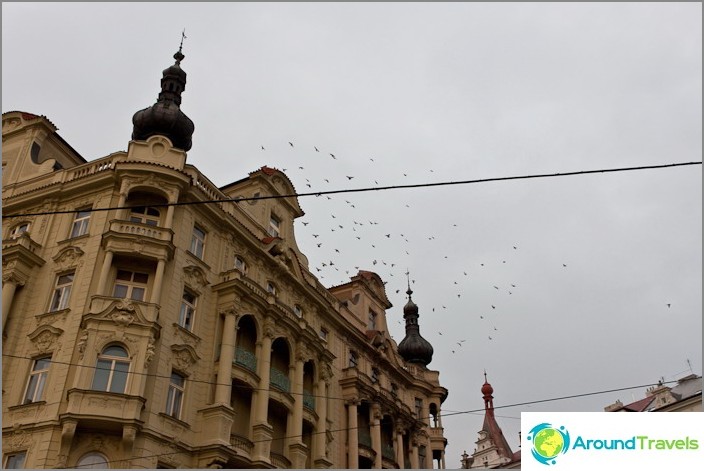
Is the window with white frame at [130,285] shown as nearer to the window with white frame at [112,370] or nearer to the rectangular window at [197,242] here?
the window with white frame at [112,370]

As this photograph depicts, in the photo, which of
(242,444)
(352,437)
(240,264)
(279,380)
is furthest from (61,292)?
(352,437)

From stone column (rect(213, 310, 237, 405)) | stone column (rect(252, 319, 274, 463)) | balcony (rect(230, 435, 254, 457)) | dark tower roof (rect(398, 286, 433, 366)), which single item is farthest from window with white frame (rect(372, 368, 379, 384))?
stone column (rect(213, 310, 237, 405))

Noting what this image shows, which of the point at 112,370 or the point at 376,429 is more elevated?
the point at 376,429

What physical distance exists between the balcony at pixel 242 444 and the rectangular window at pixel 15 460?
6.99 m

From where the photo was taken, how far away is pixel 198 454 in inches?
920

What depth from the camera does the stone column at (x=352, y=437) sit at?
33175 mm

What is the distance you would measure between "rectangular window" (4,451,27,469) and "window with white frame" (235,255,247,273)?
1153 centimetres

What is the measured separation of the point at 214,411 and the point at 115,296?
18.4 ft

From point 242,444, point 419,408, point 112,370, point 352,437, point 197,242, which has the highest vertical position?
point 197,242

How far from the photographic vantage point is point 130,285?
2452 cm

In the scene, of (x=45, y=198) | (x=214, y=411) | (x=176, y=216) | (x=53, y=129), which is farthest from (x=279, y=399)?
(x=53, y=129)

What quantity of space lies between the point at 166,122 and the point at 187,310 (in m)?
9.10

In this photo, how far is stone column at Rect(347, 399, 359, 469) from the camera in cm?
3317

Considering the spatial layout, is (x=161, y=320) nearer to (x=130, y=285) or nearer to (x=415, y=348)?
(x=130, y=285)
